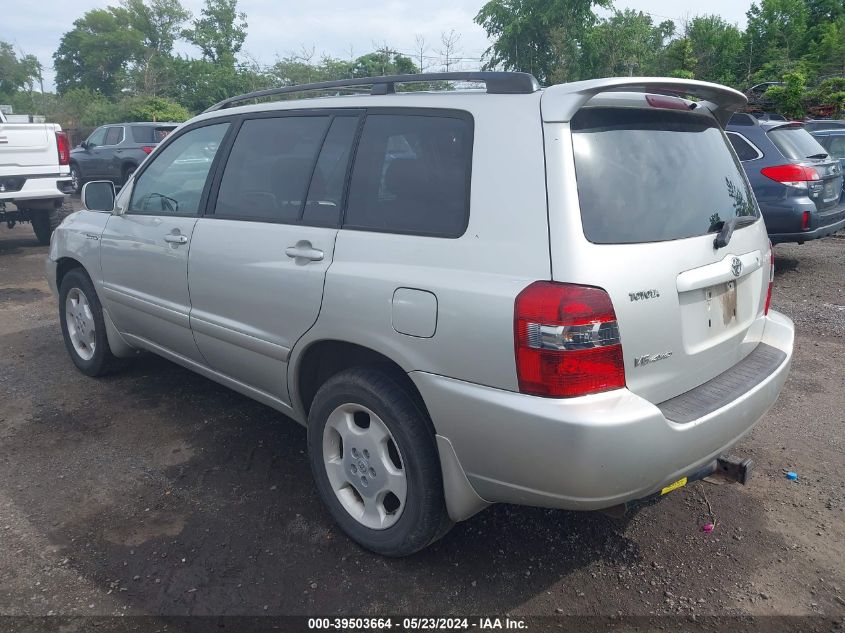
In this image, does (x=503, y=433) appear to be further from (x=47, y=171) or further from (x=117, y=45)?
(x=117, y=45)

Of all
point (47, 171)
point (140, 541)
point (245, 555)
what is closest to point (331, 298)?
point (245, 555)

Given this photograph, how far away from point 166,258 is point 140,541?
1533 millimetres

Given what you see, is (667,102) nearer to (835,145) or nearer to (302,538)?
(302,538)

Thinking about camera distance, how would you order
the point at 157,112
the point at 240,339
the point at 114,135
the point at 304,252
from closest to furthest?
1. the point at 304,252
2. the point at 240,339
3. the point at 114,135
4. the point at 157,112

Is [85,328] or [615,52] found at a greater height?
[615,52]

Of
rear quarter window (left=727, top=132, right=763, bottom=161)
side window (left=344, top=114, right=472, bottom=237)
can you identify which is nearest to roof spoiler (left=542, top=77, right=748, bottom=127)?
side window (left=344, top=114, right=472, bottom=237)

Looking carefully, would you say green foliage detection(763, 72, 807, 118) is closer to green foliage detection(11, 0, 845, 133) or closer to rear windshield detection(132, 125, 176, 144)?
green foliage detection(11, 0, 845, 133)

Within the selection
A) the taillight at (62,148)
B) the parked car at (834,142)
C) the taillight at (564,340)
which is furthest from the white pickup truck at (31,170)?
the parked car at (834,142)

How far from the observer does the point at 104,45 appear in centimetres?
6638

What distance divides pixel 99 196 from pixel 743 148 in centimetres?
691

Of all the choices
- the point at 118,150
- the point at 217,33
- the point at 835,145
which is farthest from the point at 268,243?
the point at 217,33

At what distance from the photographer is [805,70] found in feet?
83.0

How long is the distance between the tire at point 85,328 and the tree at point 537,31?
29.9 metres

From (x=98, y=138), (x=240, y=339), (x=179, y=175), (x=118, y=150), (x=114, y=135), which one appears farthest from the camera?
(x=98, y=138)
